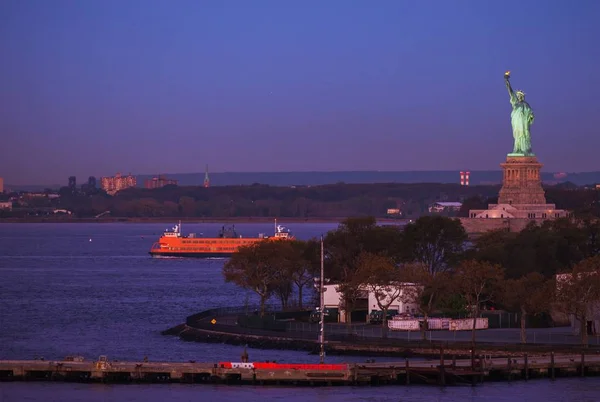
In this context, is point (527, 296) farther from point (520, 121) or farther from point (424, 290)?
point (520, 121)

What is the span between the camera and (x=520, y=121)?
124 meters

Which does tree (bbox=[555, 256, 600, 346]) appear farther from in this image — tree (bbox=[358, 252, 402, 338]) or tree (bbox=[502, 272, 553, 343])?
tree (bbox=[358, 252, 402, 338])

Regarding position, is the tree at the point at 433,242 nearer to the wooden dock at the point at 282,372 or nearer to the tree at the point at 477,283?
the tree at the point at 477,283

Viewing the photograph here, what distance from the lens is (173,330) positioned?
68.9 m

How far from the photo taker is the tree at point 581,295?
58.1 m

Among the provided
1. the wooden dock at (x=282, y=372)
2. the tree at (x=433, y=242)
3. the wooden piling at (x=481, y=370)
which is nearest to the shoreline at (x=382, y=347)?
the wooden piling at (x=481, y=370)

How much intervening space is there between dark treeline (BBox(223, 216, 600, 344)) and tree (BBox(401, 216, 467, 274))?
0.05 m

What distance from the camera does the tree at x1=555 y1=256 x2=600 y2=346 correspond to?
5809 cm

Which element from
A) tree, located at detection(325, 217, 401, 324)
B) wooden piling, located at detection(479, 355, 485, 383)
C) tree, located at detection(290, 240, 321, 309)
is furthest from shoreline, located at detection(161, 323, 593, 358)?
tree, located at detection(325, 217, 401, 324)

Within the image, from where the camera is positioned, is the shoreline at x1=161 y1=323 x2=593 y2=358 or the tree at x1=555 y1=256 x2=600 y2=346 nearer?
the shoreline at x1=161 y1=323 x2=593 y2=358

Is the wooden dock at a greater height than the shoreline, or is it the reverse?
the shoreline

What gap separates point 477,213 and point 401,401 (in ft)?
280

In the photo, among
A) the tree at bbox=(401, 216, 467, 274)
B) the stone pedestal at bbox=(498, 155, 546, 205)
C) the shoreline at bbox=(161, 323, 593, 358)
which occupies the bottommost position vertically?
the shoreline at bbox=(161, 323, 593, 358)

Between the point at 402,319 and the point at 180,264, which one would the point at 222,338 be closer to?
the point at 402,319
